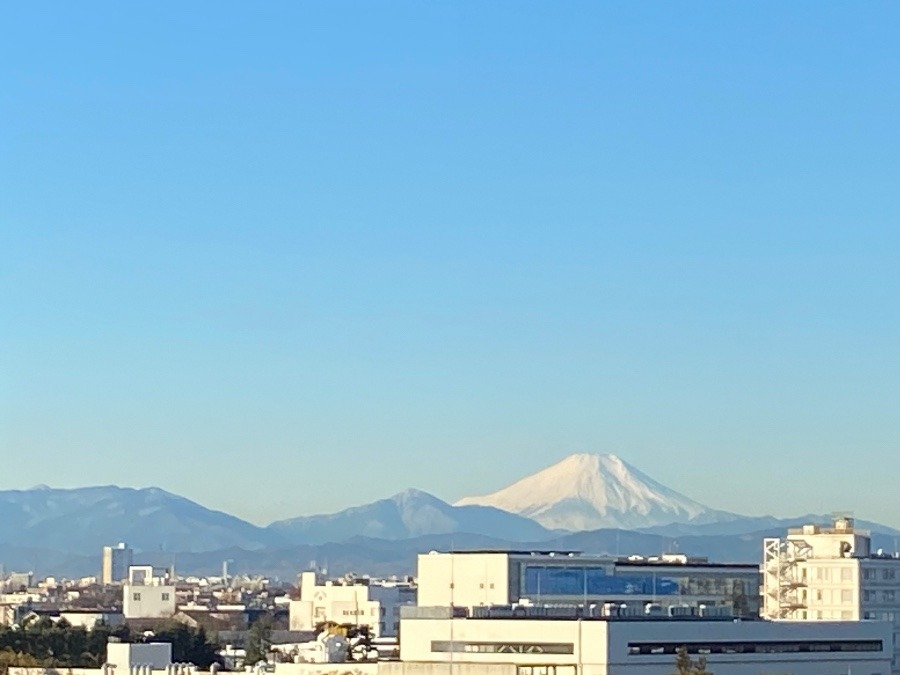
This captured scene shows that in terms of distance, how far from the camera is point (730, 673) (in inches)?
3563

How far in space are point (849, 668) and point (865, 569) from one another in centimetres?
3095

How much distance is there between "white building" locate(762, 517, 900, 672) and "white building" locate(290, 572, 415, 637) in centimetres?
4011

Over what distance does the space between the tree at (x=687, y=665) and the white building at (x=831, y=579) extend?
3639cm

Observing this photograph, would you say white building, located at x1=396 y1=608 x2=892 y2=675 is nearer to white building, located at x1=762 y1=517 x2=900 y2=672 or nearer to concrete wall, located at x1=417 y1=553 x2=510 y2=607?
concrete wall, located at x1=417 y1=553 x2=510 y2=607

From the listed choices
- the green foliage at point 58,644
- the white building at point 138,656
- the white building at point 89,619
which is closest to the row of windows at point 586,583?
the white building at point 138,656

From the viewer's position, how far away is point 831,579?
126 metres

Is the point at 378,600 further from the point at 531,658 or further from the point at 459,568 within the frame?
the point at 531,658

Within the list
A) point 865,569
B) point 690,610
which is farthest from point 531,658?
point 865,569

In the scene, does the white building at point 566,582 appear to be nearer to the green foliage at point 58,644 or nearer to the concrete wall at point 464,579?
the concrete wall at point 464,579

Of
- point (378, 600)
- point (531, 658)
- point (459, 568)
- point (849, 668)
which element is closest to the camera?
point (531, 658)

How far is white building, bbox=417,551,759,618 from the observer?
116875 mm

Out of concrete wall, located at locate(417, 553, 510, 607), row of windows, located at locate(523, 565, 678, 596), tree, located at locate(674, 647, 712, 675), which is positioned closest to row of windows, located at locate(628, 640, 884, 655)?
tree, located at locate(674, 647, 712, 675)

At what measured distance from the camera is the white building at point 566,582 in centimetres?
11688

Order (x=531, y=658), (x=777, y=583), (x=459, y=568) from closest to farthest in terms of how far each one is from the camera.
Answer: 1. (x=531, y=658)
2. (x=459, y=568)
3. (x=777, y=583)
